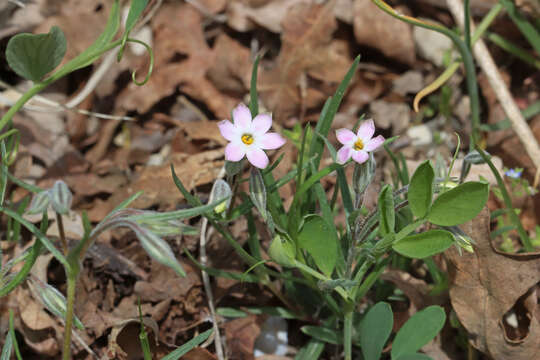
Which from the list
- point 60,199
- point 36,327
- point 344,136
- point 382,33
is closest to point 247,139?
point 344,136

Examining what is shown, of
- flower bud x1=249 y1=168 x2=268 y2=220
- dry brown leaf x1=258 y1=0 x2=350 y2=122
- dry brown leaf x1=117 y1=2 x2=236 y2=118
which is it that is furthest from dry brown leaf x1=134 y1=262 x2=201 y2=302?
dry brown leaf x1=258 y1=0 x2=350 y2=122

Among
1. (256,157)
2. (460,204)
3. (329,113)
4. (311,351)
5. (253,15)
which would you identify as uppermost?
(253,15)

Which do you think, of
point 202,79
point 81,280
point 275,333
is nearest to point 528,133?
point 275,333

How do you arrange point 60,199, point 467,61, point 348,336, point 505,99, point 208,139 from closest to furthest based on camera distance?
1. point 60,199
2. point 348,336
3. point 467,61
4. point 505,99
5. point 208,139

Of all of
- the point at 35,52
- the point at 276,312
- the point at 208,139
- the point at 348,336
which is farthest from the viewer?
the point at 208,139

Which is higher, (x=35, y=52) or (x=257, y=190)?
(x=35, y=52)

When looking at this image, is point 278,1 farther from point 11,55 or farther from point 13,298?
point 13,298

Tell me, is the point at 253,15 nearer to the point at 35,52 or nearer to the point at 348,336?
the point at 35,52
